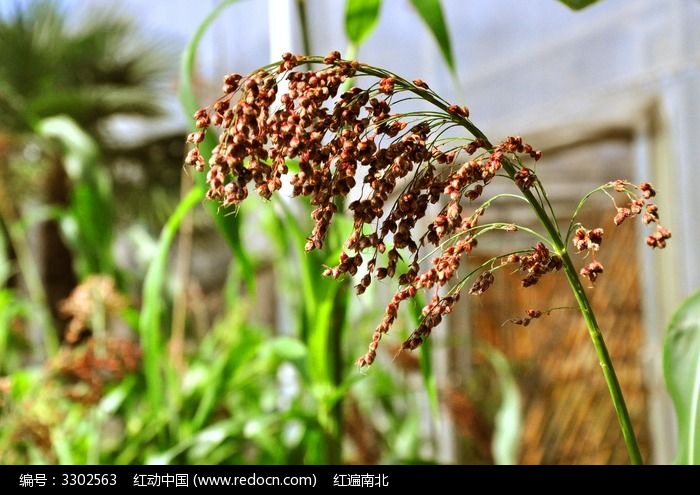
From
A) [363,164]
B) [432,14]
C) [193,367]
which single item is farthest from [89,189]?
[363,164]

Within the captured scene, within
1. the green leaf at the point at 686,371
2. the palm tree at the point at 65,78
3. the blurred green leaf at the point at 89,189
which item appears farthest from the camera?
the palm tree at the point at 65,78

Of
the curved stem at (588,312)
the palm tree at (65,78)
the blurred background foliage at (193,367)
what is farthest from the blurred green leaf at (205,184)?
the palm tree at (65,78)

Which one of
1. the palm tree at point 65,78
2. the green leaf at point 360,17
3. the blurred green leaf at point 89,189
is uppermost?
the palm tree at point 65,78

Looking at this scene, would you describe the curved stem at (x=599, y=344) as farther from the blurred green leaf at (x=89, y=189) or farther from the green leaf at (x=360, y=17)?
the blurred green leaf at (x=89, y=189)

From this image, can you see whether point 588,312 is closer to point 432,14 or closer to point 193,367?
point 432,14

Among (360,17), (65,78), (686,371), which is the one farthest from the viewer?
(65,78)
